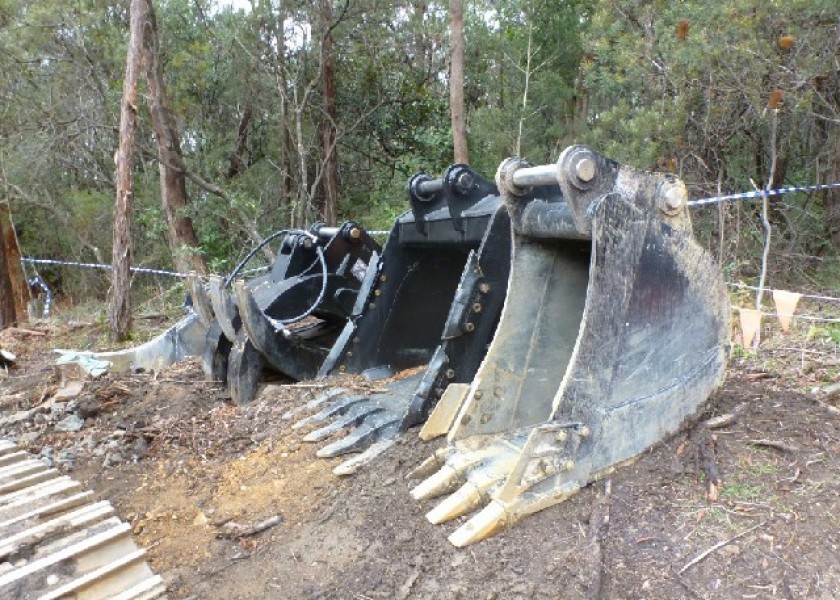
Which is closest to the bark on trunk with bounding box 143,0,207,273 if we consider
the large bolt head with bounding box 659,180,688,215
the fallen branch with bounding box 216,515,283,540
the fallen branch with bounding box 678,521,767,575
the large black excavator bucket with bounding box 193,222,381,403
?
the large black excavator bucket with bounding box 193,222,381,403

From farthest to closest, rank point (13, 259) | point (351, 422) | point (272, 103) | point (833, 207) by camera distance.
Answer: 1. point (13, 259)
2. point (272, 103)
3. point (833, 207)
4. point (351, 422)

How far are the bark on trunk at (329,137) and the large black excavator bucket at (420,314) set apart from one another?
9.06 metres

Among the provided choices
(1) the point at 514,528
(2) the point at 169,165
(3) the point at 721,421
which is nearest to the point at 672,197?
(3) the point at 721,421

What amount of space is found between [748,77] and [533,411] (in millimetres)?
6630

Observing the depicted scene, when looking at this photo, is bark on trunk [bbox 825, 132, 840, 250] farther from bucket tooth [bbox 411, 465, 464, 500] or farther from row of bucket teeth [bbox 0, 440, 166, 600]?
row of bucket teeth [bbox 0, 440, 166, 600]

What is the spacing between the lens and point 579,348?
8.02ft

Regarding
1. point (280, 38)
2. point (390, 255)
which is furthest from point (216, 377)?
point (280, 38)

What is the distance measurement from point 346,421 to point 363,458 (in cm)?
49

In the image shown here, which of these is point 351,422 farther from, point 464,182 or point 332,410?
point 464,182

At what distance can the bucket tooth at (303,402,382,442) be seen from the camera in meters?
3.50

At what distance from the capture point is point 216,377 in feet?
16.6

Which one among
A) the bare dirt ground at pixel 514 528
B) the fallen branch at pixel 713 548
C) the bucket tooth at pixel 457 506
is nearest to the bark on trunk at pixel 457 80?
the bare dirt ground at pixel 514 528

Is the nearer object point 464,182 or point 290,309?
point 464,182

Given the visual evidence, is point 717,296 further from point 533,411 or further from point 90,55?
point 90,55
